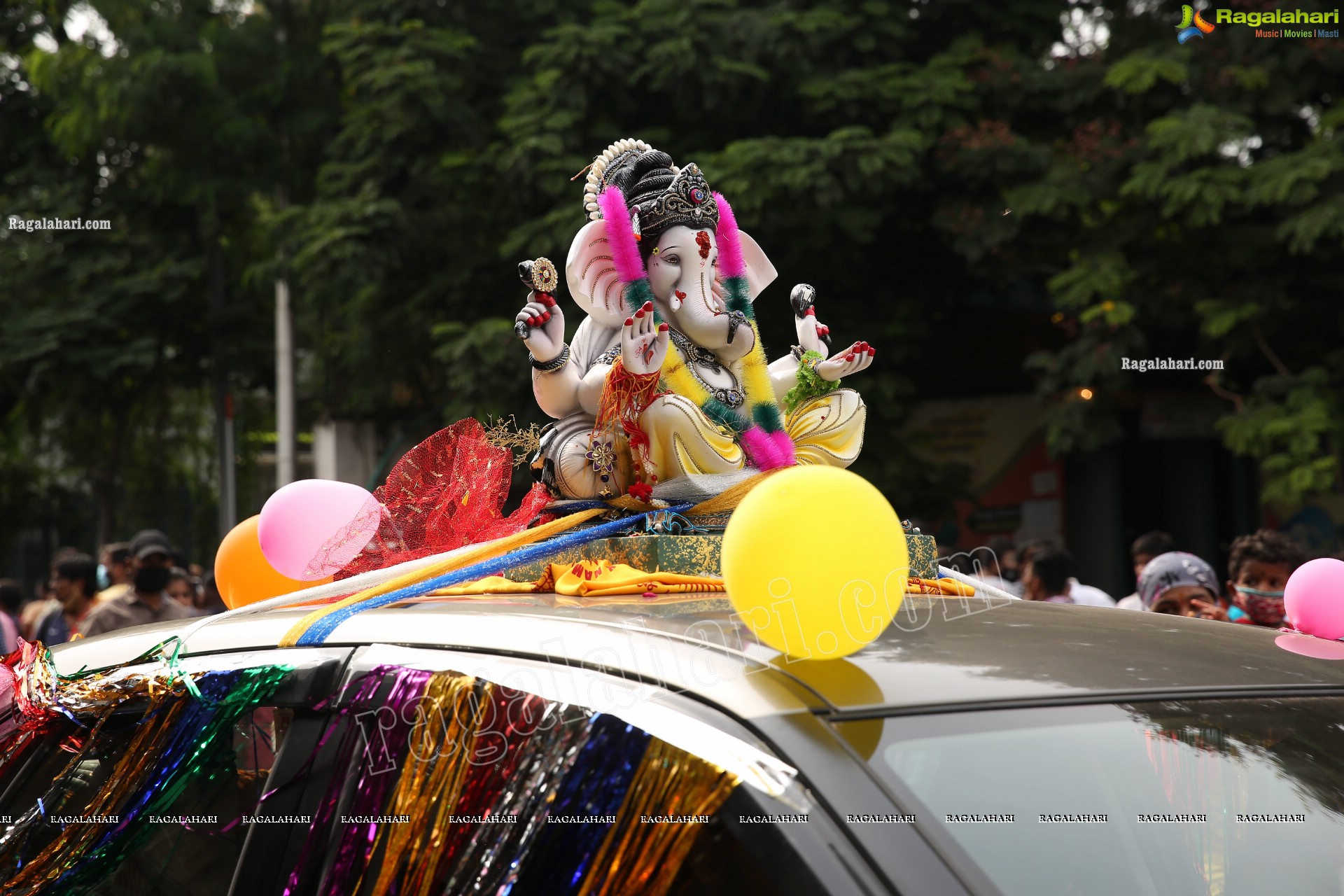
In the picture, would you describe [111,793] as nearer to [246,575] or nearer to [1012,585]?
[246,575]

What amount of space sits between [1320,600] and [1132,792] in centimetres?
90

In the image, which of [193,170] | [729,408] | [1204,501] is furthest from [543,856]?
[1204,501]

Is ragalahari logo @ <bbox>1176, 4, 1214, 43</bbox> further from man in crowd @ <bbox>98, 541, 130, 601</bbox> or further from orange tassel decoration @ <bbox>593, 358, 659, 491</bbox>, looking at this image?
man in crowd @ <bbox>98, 541, 130, 601</bbox>

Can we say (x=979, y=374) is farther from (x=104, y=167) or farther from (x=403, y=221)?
(x=104, y=167)

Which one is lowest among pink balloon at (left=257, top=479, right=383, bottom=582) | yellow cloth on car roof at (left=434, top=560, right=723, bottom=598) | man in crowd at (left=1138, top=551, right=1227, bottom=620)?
man in crowd at (left=1138, top=551, right=1227, bottom=620)

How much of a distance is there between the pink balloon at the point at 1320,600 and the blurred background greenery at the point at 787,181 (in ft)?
Answer: 18.1

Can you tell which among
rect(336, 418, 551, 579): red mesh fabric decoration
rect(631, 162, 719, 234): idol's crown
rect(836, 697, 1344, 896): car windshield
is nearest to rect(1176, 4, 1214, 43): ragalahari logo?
rect(631, 162, 719, 234): idol's crown

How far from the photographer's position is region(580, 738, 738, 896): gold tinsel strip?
1.38 meters

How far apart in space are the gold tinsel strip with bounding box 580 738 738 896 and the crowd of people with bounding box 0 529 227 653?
4367 millimetres

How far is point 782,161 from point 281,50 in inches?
205

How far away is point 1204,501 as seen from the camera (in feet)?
37.8

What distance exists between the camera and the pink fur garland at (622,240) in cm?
288

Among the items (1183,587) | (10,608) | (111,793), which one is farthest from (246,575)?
(10,608)

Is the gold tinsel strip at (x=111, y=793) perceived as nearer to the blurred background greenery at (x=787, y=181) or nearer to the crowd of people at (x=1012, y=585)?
the crowd of people at (x=1012, y=585)
